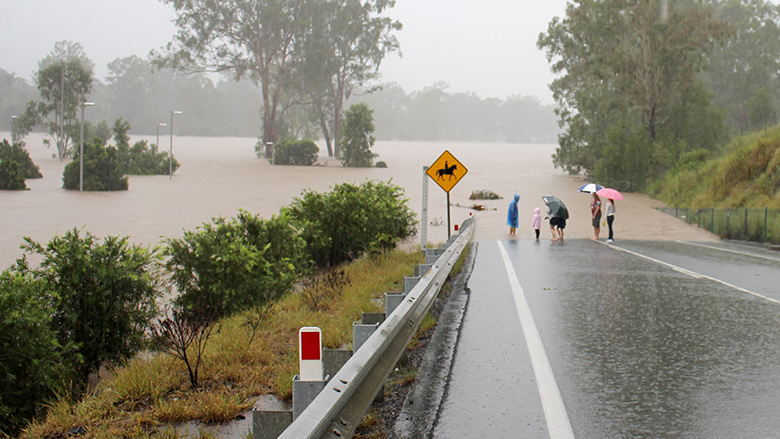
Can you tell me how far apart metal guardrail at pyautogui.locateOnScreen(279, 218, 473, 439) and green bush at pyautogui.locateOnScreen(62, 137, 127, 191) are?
52.9 metres

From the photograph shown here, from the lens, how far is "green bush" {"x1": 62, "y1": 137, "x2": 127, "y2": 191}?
180 ft

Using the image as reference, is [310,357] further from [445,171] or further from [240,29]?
[240,29]

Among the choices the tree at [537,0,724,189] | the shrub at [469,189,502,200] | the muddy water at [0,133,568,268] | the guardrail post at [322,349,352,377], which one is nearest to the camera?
the guardrail post at [322,349,352,377]

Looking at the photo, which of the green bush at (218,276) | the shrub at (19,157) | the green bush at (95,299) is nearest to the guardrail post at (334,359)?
the green bush at (95,299)

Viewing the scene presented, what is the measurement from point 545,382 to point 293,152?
3422 inches

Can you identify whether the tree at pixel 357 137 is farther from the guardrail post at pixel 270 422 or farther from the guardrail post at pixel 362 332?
the guardrail post at pixel 270 422

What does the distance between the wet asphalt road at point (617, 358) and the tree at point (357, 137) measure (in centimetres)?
7462

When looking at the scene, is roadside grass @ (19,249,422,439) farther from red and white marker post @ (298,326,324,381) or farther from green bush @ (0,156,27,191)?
green bush @ (0,156,27,191)

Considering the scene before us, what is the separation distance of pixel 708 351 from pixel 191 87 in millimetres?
187453

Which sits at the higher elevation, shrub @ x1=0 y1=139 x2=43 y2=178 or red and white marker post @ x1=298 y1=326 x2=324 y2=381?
shrub @ x1=0 y1=139 x2=43 y2=178

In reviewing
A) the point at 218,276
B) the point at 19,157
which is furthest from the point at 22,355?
the point at 19,157

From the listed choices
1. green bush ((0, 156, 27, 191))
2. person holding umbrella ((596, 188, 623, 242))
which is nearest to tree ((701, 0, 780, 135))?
person holding umbrella ((596, 188, 623, 242))

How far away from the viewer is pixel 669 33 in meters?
46.2

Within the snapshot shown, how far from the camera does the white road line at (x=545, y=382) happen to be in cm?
500
